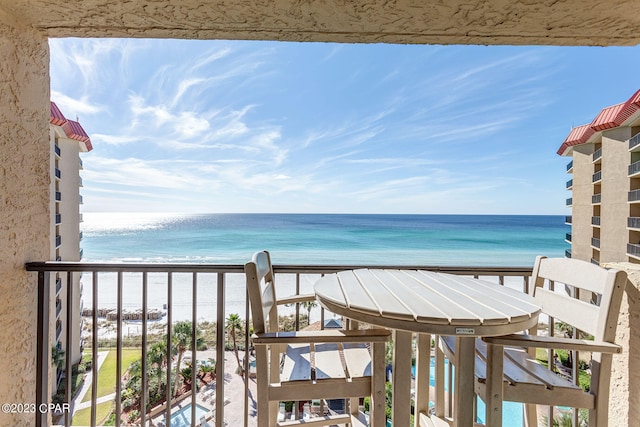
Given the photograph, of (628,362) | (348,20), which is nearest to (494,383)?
(628,362)

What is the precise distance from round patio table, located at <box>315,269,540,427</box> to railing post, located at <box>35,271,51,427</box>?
154 cm

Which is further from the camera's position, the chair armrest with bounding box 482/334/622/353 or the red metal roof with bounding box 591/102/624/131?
the red metal roof with bounding box 591/102/624/131

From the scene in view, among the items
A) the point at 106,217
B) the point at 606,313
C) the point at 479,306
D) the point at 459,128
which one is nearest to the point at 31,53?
the point at 479,306

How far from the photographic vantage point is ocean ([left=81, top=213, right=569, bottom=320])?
12.8 metres

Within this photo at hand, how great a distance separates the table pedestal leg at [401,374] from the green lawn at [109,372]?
28.1 ft

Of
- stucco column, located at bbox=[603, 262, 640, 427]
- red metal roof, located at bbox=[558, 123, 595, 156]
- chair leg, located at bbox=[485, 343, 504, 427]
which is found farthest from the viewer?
red metal roof, located at bbox=[558, 123, 595, 156]

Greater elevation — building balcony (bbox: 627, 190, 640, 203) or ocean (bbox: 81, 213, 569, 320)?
building balcony (bbox: 627, 190, 640, 203)

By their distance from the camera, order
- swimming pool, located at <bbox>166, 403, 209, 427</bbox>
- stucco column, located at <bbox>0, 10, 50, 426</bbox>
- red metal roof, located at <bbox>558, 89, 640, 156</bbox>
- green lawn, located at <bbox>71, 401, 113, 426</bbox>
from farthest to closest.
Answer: red metal roof, located at <bbox>558, 89, 640, 156</bbox> → green lawn, located at <bbox>71, 401, 113, 426</bbox> → swimming pool, located at <bbox>166, 403, 209, 427</bbox> → stucco column, located at <bbox>0, 10, 50, 426</bbox>

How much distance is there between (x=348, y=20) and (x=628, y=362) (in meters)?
2.02

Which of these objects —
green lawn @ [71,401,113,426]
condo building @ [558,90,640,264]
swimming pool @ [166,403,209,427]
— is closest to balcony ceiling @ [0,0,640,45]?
swimming pool @ [166,403,209,427]

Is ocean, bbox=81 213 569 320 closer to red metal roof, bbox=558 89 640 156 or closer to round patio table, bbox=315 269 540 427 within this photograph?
red metal roof, bbox=558 89 640 156

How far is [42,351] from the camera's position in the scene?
1452 mm

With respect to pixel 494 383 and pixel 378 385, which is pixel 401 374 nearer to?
pixel 378 385

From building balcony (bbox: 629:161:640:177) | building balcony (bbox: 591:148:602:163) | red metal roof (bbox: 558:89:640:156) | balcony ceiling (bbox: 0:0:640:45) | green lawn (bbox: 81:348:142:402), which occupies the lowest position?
green lawn (bbox: 81:348:142:402)
